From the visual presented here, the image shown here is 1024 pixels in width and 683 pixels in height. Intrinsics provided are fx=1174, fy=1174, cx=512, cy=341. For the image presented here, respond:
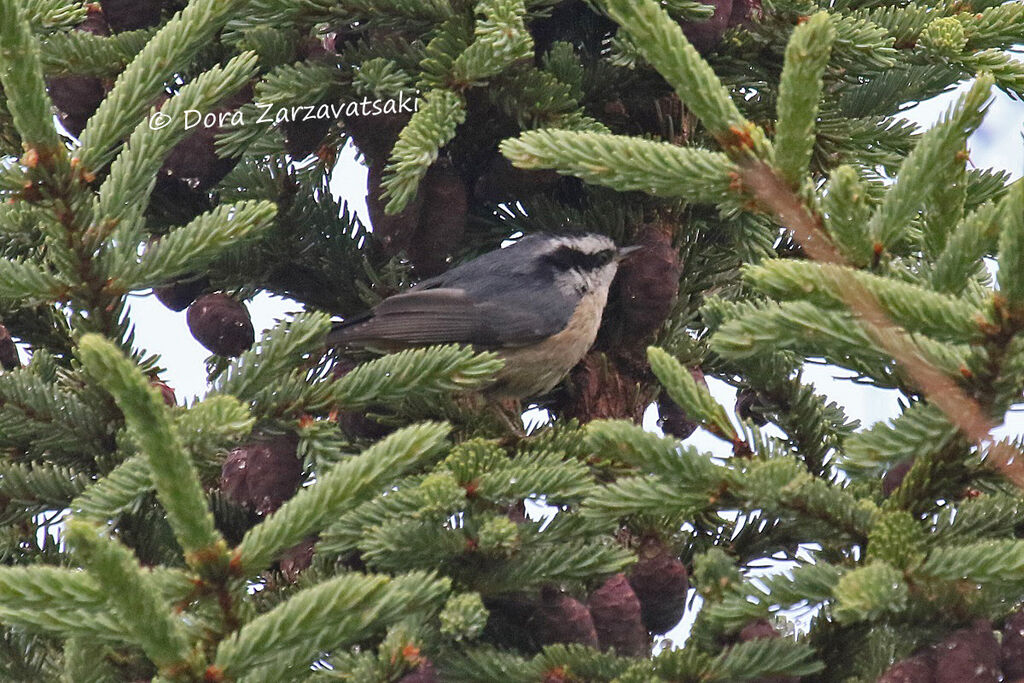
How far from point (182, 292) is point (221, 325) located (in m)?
0.23

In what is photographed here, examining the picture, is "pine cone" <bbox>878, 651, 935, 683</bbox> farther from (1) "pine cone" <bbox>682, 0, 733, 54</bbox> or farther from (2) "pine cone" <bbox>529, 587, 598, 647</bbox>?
(1) "pine cone" <bbox>682, 0, 733, 54</bbox>

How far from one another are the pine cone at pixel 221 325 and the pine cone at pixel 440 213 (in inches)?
17.5

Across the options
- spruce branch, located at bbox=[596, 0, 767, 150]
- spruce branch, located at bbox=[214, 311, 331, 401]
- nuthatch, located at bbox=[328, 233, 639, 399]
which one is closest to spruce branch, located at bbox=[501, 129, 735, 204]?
spruce branch, located at bbox=[596, 0, 767, 150]

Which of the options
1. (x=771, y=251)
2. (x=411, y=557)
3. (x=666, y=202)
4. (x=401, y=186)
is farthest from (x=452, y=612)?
(x=666, y=202)

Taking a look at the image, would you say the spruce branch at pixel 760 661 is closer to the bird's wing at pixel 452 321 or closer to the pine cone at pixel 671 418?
the pine cone at pixel 671 418

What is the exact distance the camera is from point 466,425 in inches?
107

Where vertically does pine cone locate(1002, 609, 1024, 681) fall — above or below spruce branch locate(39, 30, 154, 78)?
below

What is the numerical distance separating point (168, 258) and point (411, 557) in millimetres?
607

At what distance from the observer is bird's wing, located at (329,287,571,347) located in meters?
2.93

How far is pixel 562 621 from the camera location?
1887 mm

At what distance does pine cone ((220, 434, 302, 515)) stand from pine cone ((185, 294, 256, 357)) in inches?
19.9

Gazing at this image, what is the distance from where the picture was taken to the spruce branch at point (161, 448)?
127 centimetres

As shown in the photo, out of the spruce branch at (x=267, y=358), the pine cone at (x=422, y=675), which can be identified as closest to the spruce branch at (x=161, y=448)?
the pine cone at (x=422, y=675)

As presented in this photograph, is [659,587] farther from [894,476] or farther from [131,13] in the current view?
[131,13]
